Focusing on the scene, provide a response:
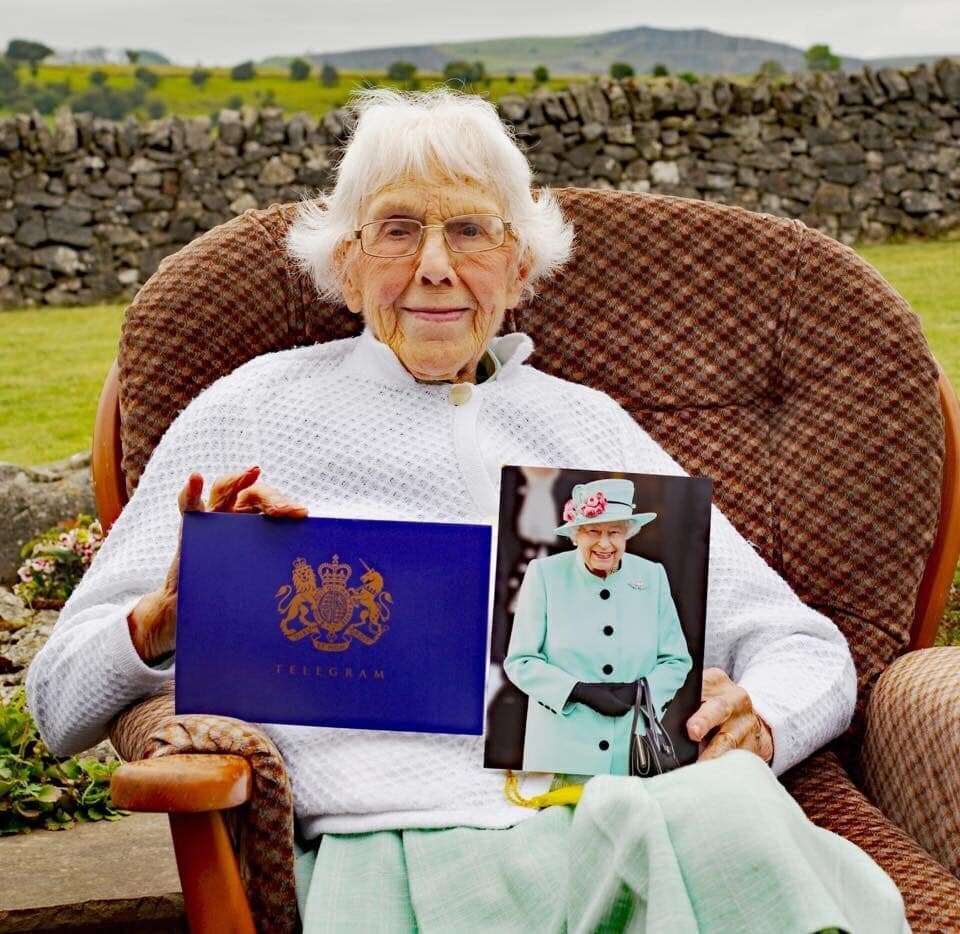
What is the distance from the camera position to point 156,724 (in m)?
1.96

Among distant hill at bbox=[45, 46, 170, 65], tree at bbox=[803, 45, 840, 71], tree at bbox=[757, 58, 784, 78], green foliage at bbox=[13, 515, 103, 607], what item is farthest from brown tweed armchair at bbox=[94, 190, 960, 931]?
distant hill at bbox=[45, 46, 170, 65]

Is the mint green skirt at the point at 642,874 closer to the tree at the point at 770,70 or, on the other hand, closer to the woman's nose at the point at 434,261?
the woman's nose at the point at 434,261

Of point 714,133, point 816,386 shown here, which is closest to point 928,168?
point 714,133

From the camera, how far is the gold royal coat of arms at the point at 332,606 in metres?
1.92

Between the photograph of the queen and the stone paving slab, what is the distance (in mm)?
1075

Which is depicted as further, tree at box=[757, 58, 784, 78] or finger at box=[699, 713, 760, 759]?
tree at box=[757, 58, 784, 78]

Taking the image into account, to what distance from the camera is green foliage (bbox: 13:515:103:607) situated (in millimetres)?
4484

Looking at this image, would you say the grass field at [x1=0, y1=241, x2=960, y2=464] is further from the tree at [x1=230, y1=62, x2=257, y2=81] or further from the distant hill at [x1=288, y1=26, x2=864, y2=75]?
the tree at [x1=230, y1=62, x2=257, y2=81]

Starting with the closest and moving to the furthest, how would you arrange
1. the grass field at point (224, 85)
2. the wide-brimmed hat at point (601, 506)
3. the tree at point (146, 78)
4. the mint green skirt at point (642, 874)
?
the mint green skirt at point (642, 874), the wide-brimmed hat at point (601, 506), the grass field at point (224, 85), the tree at point (146, 78)

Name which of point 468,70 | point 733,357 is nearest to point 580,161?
point 468,70

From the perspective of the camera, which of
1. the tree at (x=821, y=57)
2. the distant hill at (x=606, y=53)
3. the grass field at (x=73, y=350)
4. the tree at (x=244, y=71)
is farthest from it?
the tree at (x=244, y=71)

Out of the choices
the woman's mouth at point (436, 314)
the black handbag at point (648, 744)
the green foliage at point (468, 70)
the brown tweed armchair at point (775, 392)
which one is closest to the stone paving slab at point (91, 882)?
the brown tweed armchair at point (775, 392)

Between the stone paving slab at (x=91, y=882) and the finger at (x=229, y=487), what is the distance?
1053 millimetres

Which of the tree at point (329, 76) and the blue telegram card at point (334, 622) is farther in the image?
the tree at point (329, 76)
